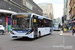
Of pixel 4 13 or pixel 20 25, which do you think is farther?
pixel 4 13

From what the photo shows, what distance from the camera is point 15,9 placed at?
35375mm

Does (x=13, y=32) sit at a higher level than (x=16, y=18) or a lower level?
lower

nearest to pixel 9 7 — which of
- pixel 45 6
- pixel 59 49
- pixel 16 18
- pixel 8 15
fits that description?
pixel 8 15

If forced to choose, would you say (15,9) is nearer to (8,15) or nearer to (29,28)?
(8,15)

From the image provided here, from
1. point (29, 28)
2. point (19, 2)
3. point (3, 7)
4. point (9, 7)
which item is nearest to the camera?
point (29, 28)

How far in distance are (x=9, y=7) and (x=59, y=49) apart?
1043 inches

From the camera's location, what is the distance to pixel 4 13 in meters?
30.6

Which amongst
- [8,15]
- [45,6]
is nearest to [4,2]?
[8,15]

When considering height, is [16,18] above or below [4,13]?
below

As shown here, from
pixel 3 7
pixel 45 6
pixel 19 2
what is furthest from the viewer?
pixel 45 6

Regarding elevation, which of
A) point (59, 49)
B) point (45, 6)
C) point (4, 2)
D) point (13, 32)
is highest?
point (45, 6)

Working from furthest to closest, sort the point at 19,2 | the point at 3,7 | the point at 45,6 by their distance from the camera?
the point at 45,6
the point at 19,2
the point at 3,7

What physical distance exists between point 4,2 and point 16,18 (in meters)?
19.1

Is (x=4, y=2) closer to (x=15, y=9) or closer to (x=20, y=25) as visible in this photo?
(x=15, y=9)
